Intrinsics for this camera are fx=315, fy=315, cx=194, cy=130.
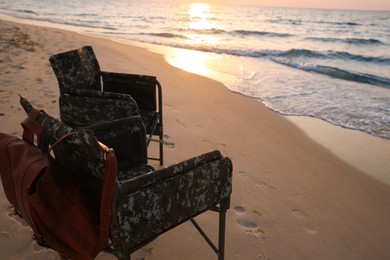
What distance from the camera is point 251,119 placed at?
539 cm

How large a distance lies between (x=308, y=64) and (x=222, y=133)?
8307mm

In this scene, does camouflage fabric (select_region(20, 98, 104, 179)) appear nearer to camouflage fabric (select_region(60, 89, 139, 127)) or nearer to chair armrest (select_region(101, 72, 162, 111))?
camouflage fabric (select_region(60, 89, 139, 127))

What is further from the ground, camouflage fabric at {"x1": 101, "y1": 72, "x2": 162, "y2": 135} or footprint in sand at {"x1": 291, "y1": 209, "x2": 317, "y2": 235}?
camouflage fabric at {"x1": 101, "y1": 72, "x2": 162, "y2": 135}

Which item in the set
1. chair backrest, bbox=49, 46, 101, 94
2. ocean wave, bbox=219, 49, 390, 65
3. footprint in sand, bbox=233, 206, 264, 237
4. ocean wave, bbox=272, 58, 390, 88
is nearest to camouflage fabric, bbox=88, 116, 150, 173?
chair backrest, bbox=49, 46, 101, 94

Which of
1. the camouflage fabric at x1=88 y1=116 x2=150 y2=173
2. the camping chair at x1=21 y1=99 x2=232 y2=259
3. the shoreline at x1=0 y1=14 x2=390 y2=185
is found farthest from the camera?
the shoreline at x1=0 y1=14 x2=390 y2=185

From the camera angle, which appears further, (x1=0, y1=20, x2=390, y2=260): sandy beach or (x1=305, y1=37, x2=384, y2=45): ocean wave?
(x1=305, y1=37, x2=384, y2=45): ocean wave

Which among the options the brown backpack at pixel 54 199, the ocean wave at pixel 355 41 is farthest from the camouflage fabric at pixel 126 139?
the ocean wave at pixel 355 41

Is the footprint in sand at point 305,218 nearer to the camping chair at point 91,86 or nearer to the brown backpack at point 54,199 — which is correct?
the camping chair at point 91,86

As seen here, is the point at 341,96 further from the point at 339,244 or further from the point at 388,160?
the point at 339,244

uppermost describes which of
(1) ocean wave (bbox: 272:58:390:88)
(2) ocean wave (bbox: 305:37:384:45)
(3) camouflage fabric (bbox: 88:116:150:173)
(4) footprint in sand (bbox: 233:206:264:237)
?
(3) camouflage fabric (bbox: 88:116:150:173)

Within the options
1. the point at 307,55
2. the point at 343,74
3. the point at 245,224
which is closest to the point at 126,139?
the point at 245,224

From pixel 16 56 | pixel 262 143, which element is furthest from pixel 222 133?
pixel 16 56

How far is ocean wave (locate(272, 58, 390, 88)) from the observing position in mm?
9625

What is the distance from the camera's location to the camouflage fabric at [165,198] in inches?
53.6
